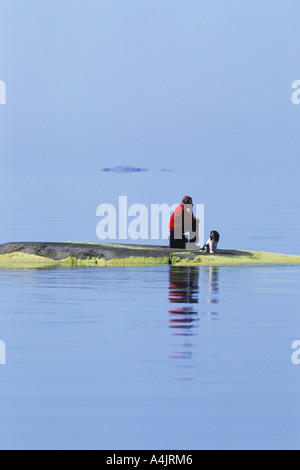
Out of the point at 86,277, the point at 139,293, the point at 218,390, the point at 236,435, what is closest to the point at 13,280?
the point at 86,277

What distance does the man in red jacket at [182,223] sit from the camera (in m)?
26.7

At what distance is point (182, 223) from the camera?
1071 inches

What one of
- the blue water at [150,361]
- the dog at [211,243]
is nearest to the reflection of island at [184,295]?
the blue water at [150,361]

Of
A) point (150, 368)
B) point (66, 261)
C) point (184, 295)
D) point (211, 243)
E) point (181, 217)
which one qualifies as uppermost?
point (181, 217)

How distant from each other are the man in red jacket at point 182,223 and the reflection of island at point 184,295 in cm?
134

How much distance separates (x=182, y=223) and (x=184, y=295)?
22.1 feet

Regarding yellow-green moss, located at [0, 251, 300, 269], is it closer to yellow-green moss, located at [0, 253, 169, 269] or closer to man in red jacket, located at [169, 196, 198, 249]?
yellow-green moss, located at [0, 253, 169, 269]

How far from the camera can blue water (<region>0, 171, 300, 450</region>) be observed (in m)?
11.3

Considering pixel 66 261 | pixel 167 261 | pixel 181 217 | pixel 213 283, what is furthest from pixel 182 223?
pixel 213 283

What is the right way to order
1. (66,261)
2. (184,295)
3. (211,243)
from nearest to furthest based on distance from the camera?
(184,295), (211,243), (66,261)

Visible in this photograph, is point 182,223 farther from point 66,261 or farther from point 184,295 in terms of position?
point 184,295

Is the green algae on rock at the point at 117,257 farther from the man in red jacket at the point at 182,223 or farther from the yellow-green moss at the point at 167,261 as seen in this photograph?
the man in red jacket at the point at 182,223

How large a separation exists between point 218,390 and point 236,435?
1.56m

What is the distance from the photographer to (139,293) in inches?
826
